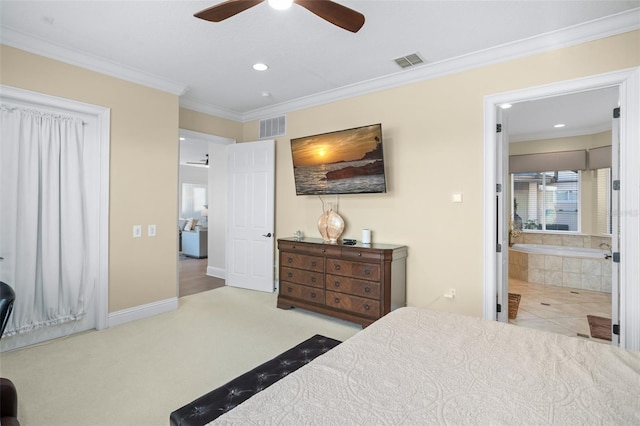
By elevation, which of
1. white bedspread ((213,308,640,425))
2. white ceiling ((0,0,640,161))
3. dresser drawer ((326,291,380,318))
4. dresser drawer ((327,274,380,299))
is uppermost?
white ceiling ((0,0,640,161))

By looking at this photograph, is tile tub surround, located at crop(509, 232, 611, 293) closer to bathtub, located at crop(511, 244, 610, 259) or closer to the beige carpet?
bathtub, located at crop(511, 244, 610, 259)

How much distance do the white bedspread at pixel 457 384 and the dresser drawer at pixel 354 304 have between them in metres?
1.72

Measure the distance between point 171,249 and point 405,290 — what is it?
2873mm

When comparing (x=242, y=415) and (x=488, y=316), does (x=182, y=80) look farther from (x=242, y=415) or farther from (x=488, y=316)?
(x=488, y=316)

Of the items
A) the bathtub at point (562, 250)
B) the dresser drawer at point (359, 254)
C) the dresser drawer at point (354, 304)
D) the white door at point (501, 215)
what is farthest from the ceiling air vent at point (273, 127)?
the bathtub at point (562, 250)

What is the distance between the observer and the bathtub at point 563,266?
5254mm

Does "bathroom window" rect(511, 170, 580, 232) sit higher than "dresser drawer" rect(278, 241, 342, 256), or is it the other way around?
"bathroom window" rect(511, 170, 580, 232)

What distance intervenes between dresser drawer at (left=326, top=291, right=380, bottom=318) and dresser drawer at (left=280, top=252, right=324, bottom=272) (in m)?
0.34

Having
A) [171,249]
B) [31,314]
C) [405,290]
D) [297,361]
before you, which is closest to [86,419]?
[297,361]

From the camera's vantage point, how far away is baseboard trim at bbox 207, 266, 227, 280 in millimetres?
5953

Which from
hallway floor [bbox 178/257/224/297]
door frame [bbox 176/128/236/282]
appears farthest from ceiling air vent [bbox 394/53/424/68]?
hallway floor [bbox 178/257/224/297]

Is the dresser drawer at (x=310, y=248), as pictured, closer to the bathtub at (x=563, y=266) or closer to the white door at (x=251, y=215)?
the white door at (x=251, y=215)

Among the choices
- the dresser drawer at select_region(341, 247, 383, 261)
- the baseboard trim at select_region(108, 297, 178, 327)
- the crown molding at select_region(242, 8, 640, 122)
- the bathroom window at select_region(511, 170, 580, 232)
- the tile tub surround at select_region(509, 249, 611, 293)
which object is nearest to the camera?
the crown molding at select_region(242, 8, 640, 122)

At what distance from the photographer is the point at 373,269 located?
3.38 metres
